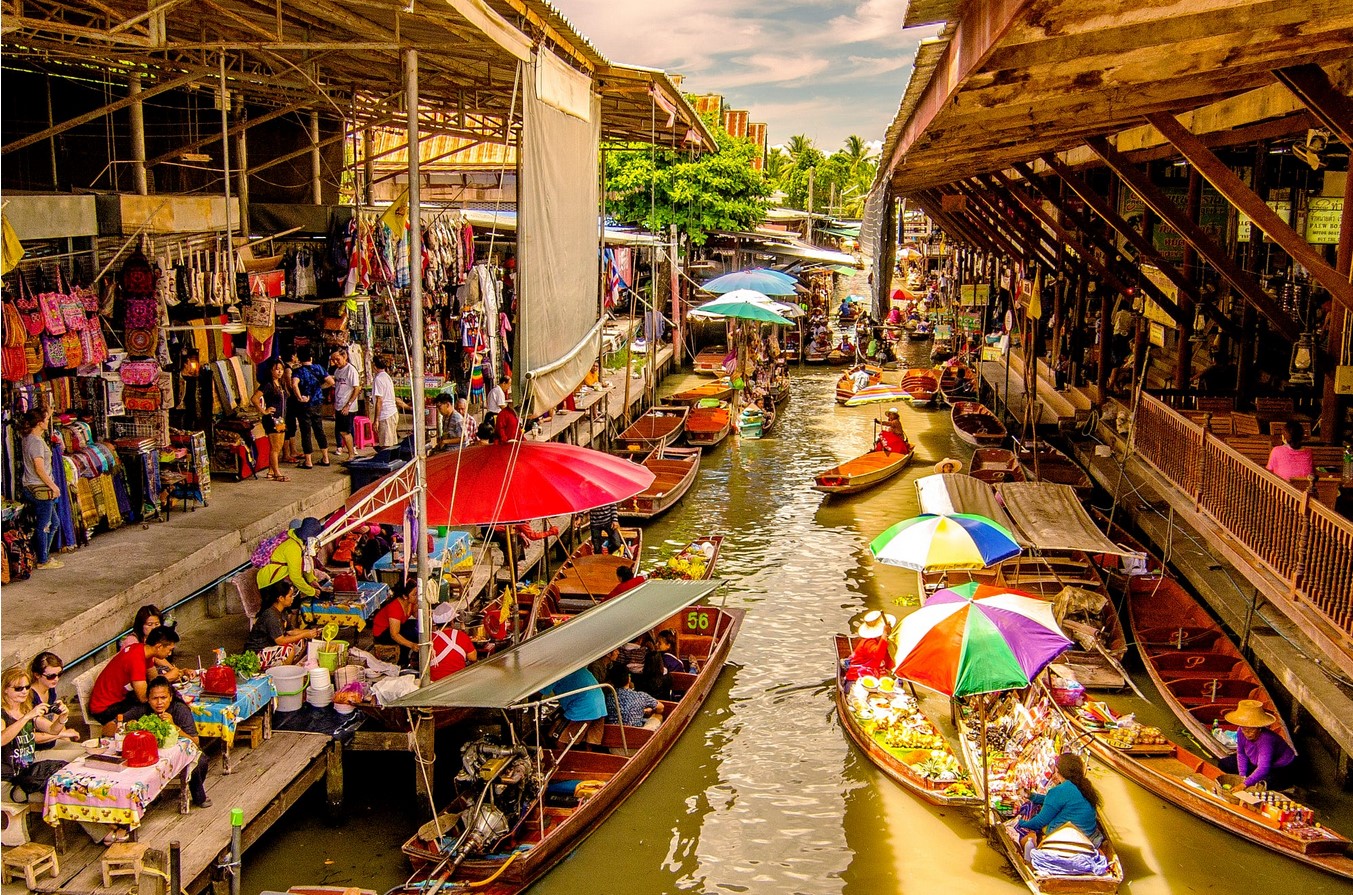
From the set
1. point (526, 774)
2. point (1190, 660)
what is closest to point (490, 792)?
point (526, 774)

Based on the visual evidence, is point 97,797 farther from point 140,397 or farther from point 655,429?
point 655,429

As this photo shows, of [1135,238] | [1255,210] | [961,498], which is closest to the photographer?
[1255,210]

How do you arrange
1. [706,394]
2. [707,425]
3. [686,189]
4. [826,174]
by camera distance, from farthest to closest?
[826,174], [686,189], [706,394], [707,425]

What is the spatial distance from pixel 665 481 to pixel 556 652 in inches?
400

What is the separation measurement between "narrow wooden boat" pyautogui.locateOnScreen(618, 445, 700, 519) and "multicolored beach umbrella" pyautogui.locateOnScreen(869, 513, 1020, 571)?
5952mm

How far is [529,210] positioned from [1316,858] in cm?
772

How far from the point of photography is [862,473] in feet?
65.3

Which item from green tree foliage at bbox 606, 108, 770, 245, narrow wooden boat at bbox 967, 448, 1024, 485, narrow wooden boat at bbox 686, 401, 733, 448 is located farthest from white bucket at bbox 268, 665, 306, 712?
green tree foliage at bbox 606, 108, 770, 245

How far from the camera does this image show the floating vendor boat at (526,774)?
7836 millimetres

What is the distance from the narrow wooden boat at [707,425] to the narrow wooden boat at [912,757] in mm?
11867

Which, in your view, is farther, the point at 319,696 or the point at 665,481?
the point at 665,481

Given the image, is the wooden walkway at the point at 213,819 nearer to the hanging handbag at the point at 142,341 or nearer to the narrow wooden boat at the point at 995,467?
the hanging handbag at the point at 142,341

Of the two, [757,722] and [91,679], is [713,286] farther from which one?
[91,679]

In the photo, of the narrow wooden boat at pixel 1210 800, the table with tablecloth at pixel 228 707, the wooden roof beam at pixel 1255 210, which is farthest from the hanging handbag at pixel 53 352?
the narrow wooden boat at pixel 1210 800
